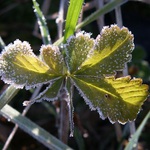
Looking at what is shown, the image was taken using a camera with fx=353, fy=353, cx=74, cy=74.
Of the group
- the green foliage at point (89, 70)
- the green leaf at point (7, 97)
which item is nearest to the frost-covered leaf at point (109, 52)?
the green foliage at point (89, 70)

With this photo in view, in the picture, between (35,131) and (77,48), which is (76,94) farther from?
(77,48)

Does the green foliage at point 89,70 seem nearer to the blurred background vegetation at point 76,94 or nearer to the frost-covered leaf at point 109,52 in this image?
the frost-covered leaf at point 109,52

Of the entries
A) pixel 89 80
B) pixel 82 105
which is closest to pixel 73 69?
pixel 89 80

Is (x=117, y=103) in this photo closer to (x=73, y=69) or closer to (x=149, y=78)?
(x=73, y=69)

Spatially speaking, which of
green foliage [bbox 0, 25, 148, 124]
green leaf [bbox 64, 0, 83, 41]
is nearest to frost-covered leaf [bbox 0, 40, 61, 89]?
green foliage [bbox 0, 25, 148, 124]

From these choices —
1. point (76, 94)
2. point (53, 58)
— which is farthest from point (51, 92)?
point (76, 94)

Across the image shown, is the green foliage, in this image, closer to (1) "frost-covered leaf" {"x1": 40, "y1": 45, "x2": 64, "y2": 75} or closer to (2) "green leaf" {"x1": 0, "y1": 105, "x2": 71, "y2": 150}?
(1) "frost-covered leaf" {"x1": 40, "y1": 45, "x2": 64, "y2": 75}

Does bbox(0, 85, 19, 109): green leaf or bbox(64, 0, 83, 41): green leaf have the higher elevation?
bbox(64, 0, 83, 41): green leaf
